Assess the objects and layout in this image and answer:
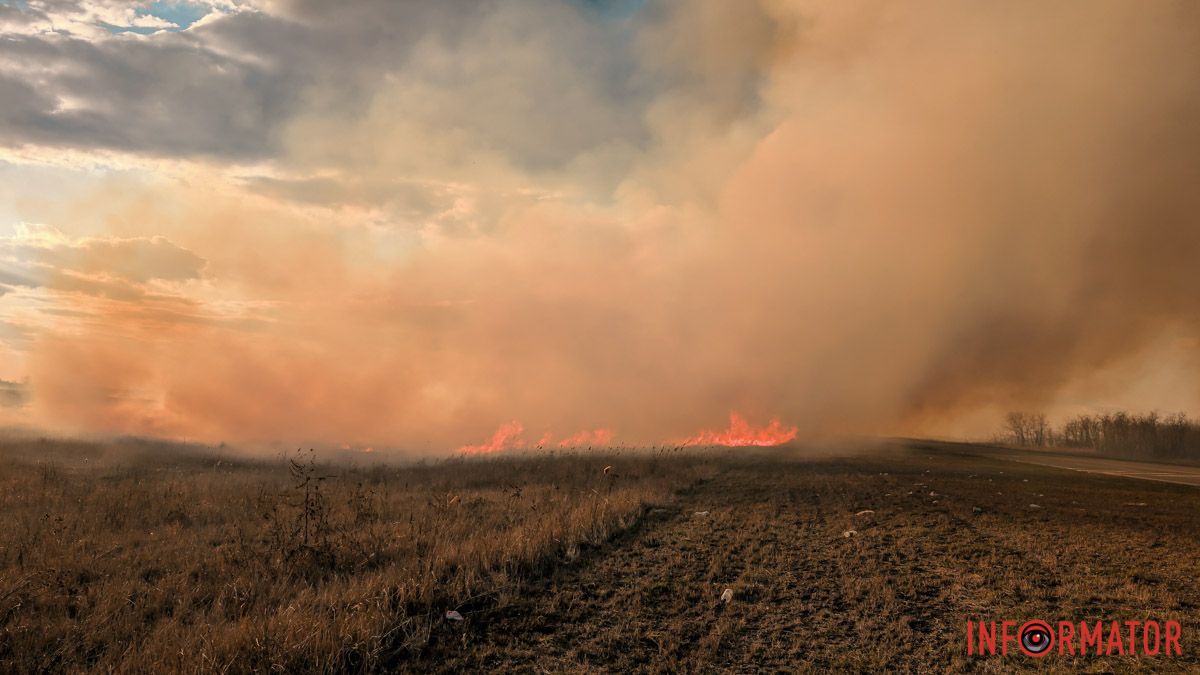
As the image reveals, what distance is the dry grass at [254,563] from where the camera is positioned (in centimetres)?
584

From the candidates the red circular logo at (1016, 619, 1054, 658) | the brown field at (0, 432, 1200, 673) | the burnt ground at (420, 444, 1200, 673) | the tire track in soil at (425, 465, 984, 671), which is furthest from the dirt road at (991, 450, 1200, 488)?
the red circular logo at (1016, 619, 1054, 658)

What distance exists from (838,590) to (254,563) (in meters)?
9.81

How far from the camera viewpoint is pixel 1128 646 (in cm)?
613

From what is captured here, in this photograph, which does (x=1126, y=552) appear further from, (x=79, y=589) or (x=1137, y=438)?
(x=1137, y=438)

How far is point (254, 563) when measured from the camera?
9.21 metres

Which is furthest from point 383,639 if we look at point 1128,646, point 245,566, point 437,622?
point 1128,646

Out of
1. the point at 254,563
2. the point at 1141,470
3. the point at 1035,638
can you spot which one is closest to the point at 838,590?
the point at 1035,638

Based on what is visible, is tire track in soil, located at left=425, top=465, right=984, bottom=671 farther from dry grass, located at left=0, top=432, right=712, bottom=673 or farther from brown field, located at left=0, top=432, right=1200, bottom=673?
dry grass, located at left=0, top=432, right=712, bottom=673

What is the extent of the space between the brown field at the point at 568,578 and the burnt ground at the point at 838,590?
0.14ft

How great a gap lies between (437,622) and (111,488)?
1585cm

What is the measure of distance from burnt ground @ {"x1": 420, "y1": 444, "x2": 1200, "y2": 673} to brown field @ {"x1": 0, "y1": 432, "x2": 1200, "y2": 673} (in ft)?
0.14

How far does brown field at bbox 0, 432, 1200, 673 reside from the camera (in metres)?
5.89

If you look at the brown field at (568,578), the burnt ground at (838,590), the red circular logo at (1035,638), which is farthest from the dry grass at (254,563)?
the red circular logo at (1035,638)

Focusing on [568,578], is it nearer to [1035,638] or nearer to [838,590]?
[838,590]
